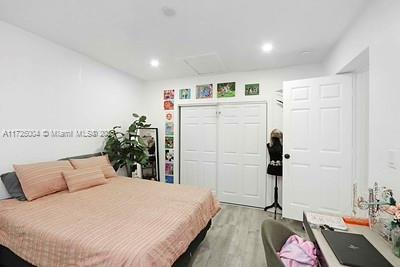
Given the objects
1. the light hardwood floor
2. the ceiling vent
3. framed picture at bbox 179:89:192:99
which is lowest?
the light hardwood floor

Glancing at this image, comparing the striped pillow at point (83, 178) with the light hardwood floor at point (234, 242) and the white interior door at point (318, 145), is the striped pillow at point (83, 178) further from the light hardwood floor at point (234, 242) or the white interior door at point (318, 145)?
the white interior door at point (318, 145)

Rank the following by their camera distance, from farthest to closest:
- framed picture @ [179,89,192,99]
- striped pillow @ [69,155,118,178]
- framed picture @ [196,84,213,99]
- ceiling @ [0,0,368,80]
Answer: framed picture @ [179,89,192,99], framed picture @ [196,84,213,99], striped pillow @ [69,155,118,178], ceiling @ [0,0,368,80]

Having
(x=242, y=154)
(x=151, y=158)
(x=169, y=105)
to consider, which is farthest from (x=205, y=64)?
(x=151, y=158)

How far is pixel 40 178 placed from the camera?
6.83 ft

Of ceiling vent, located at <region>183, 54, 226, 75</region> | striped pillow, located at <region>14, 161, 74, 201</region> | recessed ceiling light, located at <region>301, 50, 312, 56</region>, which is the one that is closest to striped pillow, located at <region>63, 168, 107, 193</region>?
striped pillow, located at <region>14, 161, 74, 201</region>

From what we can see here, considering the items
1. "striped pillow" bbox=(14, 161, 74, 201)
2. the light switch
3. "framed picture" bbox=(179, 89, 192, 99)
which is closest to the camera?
the light switch

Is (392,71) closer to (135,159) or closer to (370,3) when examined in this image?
(370,3)

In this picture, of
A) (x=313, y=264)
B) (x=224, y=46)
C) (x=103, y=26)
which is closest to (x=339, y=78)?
(x=224, y=46)

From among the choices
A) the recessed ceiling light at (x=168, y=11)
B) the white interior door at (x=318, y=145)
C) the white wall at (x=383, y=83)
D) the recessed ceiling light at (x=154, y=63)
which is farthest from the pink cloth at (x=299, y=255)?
the recessed ceiling light at (x=154, y=63)

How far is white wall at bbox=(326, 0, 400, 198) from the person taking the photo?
1349mm

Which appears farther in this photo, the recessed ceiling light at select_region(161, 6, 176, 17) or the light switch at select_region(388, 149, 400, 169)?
the recessed ceiling light at select_region(161, 6, 176, 17)

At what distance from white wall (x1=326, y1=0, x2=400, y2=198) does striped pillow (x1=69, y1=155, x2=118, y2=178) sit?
3.02 meters

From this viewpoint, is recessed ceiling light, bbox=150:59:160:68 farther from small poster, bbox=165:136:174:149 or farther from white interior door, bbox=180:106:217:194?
small poster, bbox=165:136:174:149

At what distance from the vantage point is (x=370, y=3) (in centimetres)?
167
